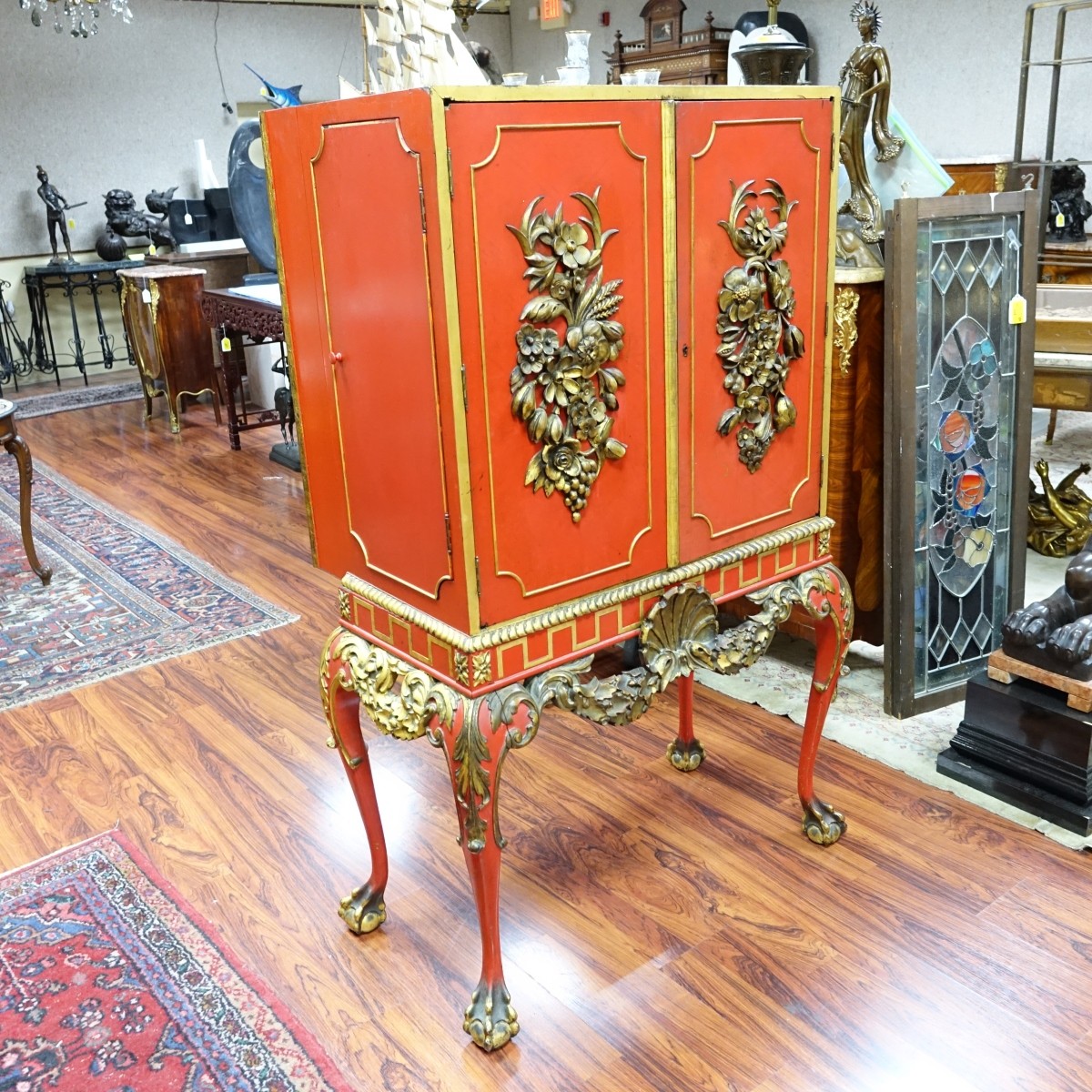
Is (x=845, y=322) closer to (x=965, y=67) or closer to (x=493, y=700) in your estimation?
(x=493, y=700)

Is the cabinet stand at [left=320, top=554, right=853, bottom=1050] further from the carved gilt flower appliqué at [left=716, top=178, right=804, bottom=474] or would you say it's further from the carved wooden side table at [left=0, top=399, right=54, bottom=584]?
the carved wooden side table at [left=0, top=399, right=54, bottom=584]

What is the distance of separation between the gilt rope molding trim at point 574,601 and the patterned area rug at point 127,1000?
2.41 feet

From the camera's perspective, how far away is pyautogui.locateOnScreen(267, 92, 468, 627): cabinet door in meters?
1.49

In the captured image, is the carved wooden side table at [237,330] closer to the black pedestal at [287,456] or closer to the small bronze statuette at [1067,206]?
the black pedestal at [287,456]

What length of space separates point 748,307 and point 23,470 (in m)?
2.98

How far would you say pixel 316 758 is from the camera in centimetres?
273

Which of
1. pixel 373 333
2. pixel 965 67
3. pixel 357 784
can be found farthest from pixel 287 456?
pixel 965 67

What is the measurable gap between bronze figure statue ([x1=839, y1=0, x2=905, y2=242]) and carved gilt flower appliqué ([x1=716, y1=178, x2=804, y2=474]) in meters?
0.97

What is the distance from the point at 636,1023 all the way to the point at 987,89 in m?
7.18

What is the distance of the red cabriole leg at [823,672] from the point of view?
216cm

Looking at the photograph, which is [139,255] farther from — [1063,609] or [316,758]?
[1063,609]

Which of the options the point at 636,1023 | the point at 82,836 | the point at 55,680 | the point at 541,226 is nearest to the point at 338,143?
the point at 541,226

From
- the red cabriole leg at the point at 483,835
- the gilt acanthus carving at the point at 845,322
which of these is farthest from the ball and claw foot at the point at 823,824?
the gilt acanthus carving at the point at 845,322

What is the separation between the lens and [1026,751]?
2340 millimetres
